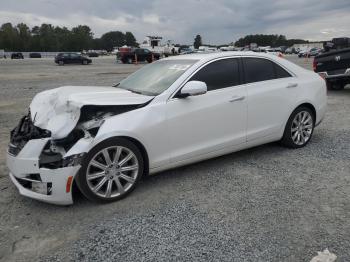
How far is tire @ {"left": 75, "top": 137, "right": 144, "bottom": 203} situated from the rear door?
5.96ft

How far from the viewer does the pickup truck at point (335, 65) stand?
10484 millimetres

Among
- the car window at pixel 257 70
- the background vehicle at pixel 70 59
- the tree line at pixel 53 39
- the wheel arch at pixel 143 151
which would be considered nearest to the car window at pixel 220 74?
the car window at pixel 257 70

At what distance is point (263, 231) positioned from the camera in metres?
3.21

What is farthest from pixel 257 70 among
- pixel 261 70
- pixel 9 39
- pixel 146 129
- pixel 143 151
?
pixel 9 39

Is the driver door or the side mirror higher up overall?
the side mirror

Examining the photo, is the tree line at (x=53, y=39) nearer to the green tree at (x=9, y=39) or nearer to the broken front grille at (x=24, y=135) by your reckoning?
the green tree at (x=9, y=39)

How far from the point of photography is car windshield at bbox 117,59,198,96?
4.44 m

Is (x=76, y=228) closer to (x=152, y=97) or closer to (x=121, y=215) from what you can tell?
(x=121, y=215)

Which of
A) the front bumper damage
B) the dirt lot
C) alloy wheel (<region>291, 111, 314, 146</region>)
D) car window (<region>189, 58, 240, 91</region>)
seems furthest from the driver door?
the front bumper damage

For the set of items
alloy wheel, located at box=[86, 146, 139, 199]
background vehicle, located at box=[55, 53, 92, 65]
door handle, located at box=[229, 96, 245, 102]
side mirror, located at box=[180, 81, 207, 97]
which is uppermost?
background vehicle, located at box=[55, 53, 92, 65]

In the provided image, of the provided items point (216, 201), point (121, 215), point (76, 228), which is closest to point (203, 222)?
point (216, 201)

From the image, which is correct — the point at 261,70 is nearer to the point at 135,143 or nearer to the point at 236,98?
the point at 236,98

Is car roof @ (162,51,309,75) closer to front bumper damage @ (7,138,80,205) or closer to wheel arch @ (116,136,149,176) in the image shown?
wheel arch @ (116,136,149,176)

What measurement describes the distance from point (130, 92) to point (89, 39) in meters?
130
